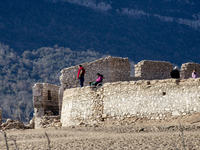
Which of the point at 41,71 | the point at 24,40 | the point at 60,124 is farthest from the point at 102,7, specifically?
the point at 60,124

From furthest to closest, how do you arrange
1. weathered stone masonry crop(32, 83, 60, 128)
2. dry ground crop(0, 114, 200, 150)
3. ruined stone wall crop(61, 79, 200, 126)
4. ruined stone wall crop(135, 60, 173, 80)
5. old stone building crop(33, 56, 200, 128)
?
1. weathered stone masonry crop(32, 83, 60, 128)
2. ruined stone wall crop(135, 60, 173, 80)
3. old stone building crop(33, 56, 200, 128)
4. ruined stone wall crop(61, 79, 200, 126)
5. dry ground crop(0, 114, 200, 150)

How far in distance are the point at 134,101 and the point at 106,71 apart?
21.5 ft

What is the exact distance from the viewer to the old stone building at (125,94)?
11.1 metres

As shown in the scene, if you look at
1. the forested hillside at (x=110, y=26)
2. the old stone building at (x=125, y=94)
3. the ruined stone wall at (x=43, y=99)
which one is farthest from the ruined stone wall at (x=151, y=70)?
the forested hillside at (x=110, y=26)

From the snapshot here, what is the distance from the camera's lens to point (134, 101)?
12.4 metres

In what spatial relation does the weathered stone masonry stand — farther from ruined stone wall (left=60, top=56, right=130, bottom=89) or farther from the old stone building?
ruined stone wall (left=60, top=56, right=130, bottom=89)

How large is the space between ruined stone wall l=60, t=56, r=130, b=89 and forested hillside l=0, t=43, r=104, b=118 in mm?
29895

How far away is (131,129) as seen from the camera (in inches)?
398

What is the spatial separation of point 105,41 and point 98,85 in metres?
72.5

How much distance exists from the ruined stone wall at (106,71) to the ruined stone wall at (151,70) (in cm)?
82

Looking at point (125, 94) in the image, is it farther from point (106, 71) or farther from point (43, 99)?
point (43, 99)

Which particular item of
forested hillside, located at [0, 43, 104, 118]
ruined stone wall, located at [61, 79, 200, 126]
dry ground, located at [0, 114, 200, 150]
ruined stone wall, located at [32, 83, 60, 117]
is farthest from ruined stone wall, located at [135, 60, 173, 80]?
forested hillside, located at [0, 43, 104, 118]

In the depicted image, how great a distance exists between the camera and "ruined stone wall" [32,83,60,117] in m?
21.7

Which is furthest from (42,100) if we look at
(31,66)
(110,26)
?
(110,26)
